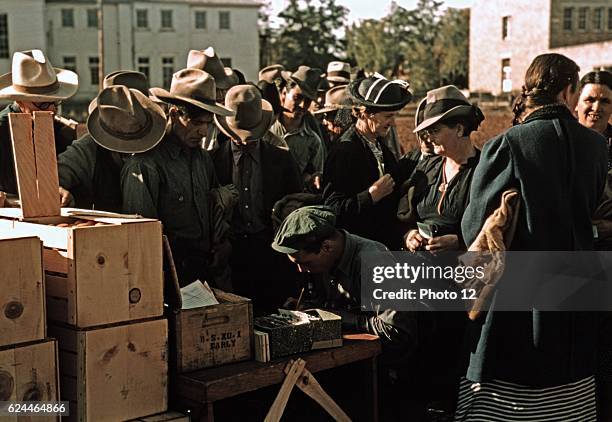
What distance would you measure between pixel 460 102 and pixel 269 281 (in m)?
1.74

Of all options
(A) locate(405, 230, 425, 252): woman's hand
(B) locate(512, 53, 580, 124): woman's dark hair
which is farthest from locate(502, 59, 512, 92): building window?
(B) locate(512, 53, 580, 124): woman's dark hair

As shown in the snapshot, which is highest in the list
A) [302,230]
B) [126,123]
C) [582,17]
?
[582,17]

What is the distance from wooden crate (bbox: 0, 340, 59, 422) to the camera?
3322 mm

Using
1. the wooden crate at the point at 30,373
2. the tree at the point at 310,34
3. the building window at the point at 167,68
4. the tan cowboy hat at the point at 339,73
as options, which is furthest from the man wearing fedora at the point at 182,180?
the tree at the point at 310,34

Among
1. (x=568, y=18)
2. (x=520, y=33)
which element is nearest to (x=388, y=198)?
(x=568, y=18)

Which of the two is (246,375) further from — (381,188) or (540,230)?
(381,188)

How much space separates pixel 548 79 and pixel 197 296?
1.80 metres

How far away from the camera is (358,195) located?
5117 mm

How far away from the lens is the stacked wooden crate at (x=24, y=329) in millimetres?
3326

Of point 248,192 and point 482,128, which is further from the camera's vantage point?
point 482,128

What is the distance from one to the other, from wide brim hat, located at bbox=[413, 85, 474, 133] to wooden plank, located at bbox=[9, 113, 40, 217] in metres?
→ 1.99

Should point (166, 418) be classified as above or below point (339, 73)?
below

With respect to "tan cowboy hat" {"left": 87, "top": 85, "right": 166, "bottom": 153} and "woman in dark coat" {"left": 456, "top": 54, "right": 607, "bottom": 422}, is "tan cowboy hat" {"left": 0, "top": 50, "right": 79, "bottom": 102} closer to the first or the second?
"tan cowboy hat" {"left": 87, "top": 85, "right": 166, "bottom": 153}

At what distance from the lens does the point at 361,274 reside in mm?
4441
